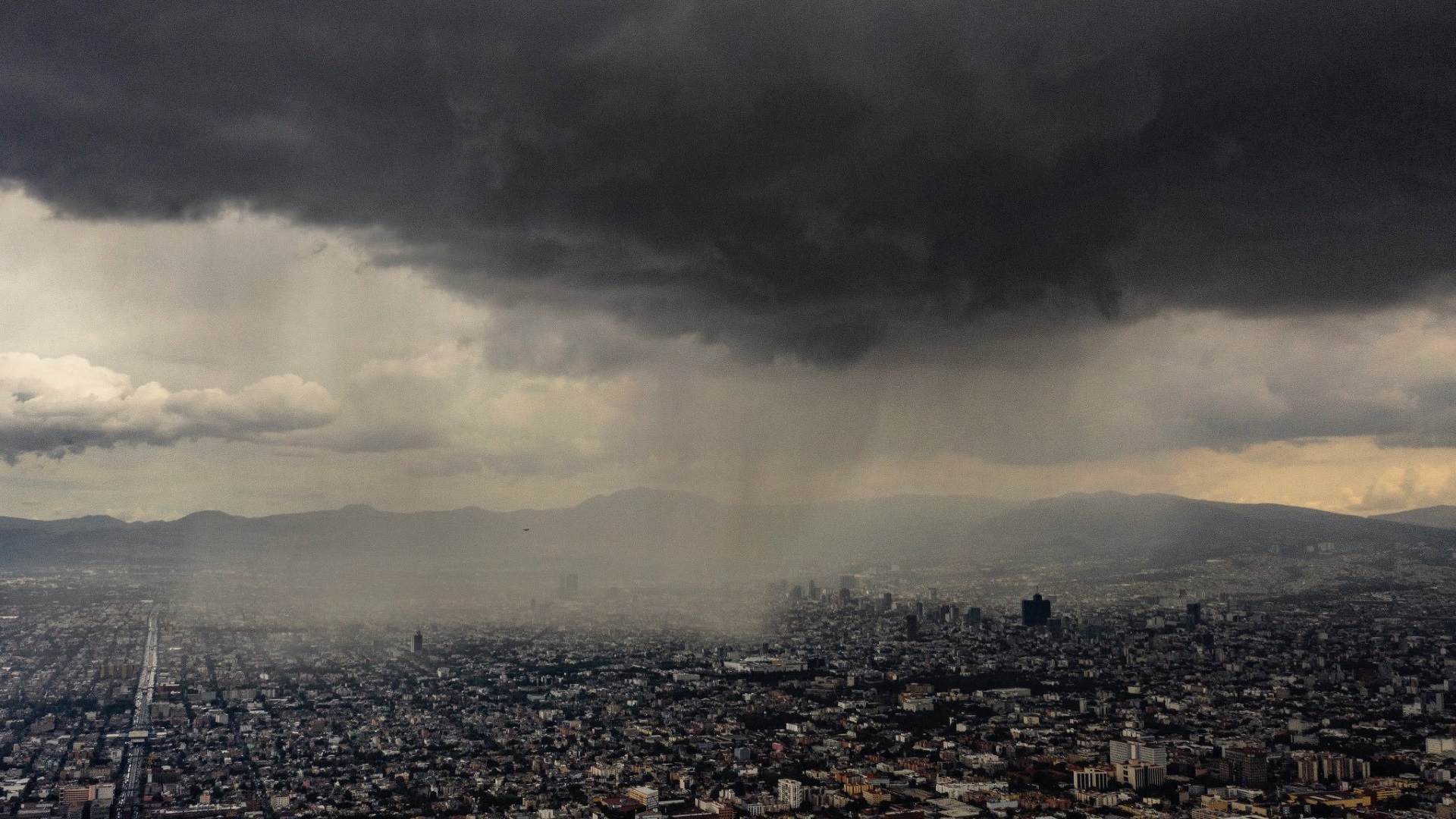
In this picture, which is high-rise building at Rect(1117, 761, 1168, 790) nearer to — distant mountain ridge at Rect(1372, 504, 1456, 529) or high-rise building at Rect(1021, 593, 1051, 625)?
high-rise building at Rect(1021, 593, 1051, 625)

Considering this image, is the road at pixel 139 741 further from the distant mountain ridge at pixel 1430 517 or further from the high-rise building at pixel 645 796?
the distant mountain ridge at pixel 1430 517

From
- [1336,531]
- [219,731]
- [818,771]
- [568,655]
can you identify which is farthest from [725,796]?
[1336,531]

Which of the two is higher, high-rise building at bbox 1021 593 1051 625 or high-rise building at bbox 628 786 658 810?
high-rise building at bbox 1021 593 1051 625

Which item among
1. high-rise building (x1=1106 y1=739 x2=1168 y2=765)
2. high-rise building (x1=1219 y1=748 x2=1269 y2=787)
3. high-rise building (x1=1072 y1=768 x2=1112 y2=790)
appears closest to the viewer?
high-rise building (x1=1072 y1=768 x2=1112 y2=790)

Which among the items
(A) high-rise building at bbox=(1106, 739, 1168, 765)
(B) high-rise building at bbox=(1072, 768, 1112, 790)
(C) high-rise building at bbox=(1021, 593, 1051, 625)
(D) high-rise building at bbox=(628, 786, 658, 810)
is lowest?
(D) high-rise building at bbox=(628, 786, 658, 810)

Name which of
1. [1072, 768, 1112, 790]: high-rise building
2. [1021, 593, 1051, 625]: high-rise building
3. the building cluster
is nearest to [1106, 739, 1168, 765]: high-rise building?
the building cluster

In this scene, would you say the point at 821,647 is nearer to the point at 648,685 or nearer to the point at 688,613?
the point at 648,685
